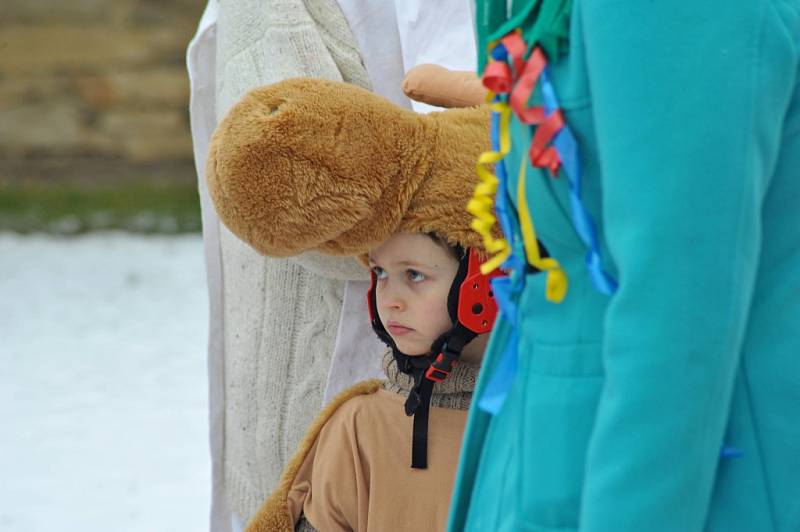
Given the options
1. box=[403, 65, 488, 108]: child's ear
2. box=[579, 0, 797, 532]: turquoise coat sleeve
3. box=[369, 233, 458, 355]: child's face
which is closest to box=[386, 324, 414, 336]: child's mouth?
box=[369, 233, 458, 355]: child's face

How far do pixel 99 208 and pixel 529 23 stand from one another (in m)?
6.41

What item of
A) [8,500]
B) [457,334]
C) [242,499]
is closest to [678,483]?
[457,334]

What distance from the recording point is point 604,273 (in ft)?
2.96

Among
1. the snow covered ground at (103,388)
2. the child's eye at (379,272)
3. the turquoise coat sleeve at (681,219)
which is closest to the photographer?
the turquoise coat sleeve at (681,219)

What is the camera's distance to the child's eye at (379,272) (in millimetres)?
1623

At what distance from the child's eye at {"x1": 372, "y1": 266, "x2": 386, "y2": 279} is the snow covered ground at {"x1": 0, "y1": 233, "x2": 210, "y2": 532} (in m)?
1.59

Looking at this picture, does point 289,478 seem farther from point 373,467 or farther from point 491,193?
point 491,193

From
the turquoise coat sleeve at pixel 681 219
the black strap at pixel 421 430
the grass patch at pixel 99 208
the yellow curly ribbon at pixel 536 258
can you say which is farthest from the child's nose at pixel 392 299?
the grass patch at pixel 99 208

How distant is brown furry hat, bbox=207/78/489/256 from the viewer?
1.40m

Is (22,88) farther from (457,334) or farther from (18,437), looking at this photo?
(457,334)

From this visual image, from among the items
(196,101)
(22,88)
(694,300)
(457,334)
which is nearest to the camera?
(694,300)

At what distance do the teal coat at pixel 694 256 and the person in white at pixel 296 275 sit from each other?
2.87ft

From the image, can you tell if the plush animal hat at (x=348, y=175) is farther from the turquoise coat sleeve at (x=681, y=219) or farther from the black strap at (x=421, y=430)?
the turquoise coat sleeve at (x=681, y=219)

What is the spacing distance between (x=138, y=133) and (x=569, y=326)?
266 inches
